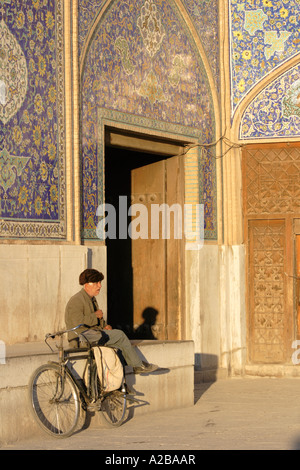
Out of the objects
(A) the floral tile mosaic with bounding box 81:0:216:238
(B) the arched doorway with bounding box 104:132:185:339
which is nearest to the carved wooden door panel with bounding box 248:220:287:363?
(A) the floral tile mosaic with bounding box 81:0:216:238

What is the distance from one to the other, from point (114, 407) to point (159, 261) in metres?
3.98

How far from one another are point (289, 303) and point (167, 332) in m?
1.65

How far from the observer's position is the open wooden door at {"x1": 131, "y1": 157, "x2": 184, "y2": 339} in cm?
1181

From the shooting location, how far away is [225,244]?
40.1ft

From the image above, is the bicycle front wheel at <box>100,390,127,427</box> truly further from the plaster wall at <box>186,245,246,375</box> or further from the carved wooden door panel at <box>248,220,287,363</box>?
the carved wooden door panel at <box>248,220,287,363</box>

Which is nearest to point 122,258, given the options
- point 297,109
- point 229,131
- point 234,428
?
point 229,131

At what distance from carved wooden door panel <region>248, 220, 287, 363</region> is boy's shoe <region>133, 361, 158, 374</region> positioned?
3.85 metres

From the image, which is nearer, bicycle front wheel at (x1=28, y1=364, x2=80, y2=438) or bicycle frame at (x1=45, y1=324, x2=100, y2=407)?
bicycle front wheel at (x1=28, y1=364, x2=80, y2=438)

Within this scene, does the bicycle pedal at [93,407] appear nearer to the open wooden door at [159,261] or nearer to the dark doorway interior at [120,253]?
the open wooden door at [159,261]

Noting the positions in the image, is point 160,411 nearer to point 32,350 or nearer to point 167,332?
point 32,350

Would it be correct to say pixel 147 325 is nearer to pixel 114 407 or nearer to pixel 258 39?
pixel 114 407

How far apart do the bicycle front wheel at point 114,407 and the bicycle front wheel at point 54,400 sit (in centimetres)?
46

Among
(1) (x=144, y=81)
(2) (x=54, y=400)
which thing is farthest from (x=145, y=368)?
(1) (x=144, y=81)

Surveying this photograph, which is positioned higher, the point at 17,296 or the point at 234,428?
the point at 17,296
